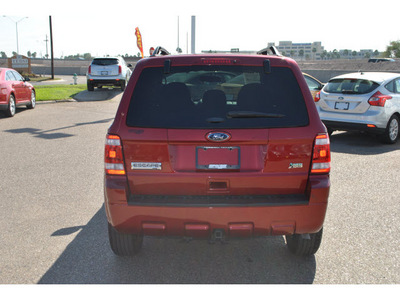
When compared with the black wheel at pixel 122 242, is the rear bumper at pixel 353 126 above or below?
above

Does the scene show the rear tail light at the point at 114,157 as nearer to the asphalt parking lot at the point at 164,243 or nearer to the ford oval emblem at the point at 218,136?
the ford oval emblem at the point at 218,136

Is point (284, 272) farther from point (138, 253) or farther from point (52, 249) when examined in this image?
point (52, 249)

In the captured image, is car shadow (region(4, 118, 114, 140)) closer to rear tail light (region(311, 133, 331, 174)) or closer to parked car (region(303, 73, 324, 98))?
parked car (region(303, 73, 324, 98))

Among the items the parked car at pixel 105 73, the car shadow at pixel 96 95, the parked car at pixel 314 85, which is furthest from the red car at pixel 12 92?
the parked car at pixel 314 85

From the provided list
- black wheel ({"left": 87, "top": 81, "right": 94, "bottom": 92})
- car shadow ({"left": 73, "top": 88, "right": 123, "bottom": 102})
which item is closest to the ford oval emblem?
car shadow ({"left": 73, "top": 88, "right": 123, "bottom": 102})

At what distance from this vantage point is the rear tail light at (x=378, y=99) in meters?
10.1

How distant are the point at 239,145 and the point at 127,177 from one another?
93 cm

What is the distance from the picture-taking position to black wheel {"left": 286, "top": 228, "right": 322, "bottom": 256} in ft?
12.9

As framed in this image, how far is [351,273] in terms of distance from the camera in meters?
3.74

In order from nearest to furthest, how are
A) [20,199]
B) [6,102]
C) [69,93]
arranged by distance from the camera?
[20,199]
[6,102]
[69,93]

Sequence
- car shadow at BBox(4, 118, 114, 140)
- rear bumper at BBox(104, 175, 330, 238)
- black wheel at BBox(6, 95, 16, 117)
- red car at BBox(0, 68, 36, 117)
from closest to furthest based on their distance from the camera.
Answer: rear bumper at BBox(104, 175, 330, 238)
car shadow at BBox(4, 118, 114, 140)
red car at BBox(0, 68, 36, 117)
black wheel at BBox(6, 95, 16, 117)

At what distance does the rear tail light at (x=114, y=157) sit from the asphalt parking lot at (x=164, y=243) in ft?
2.94

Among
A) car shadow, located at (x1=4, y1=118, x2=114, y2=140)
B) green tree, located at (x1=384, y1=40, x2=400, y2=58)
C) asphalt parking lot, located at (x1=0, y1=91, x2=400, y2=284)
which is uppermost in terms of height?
green tree, located at (x1=384, y1=40, x2=400, y2=58)

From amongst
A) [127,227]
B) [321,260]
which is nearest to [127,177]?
[127,227]
